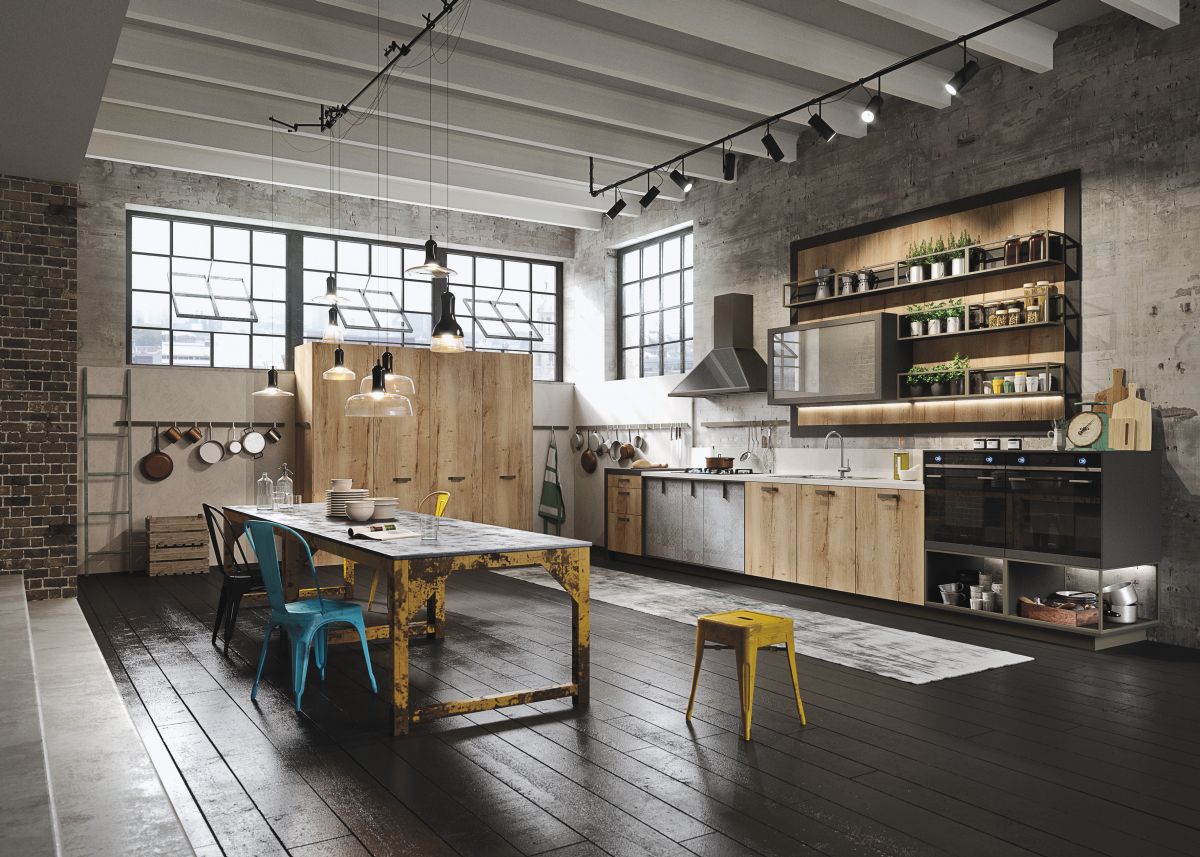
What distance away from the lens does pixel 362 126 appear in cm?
792

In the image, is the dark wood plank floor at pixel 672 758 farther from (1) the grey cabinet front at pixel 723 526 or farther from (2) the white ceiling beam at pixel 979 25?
(2) the white ceiling beam at pixel 979 25

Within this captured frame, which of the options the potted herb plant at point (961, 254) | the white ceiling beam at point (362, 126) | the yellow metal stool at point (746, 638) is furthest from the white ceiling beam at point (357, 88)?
the yellow metal stool at point (746, 638)

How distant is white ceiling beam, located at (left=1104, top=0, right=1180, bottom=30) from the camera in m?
5.27

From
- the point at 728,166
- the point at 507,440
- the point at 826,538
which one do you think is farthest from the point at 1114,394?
the point at 507,440

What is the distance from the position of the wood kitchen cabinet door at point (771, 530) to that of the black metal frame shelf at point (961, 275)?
1.71 metres

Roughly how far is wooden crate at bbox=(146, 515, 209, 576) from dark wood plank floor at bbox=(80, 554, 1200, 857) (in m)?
3.13

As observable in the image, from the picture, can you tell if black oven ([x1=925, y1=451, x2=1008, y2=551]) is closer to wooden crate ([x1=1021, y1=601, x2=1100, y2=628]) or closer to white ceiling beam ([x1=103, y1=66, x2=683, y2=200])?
wooden crate ([x1=1021, y1=601, x2=1100, y2=628])

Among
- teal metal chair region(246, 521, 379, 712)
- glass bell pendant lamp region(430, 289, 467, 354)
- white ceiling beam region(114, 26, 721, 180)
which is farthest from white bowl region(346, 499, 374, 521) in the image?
white ceiling beam region(114, 26, 721, 180)

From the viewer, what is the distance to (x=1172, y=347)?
18.6ft

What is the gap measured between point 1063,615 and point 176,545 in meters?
7.40

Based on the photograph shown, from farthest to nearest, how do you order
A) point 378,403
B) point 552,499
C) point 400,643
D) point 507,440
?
point 552,499, point 507,440, point 378,403, point 400,643

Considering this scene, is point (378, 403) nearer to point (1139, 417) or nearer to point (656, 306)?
point (1139, 417)

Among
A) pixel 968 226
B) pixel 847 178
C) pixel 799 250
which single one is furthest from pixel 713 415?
pixel 968 226

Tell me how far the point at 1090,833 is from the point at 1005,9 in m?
5.28
